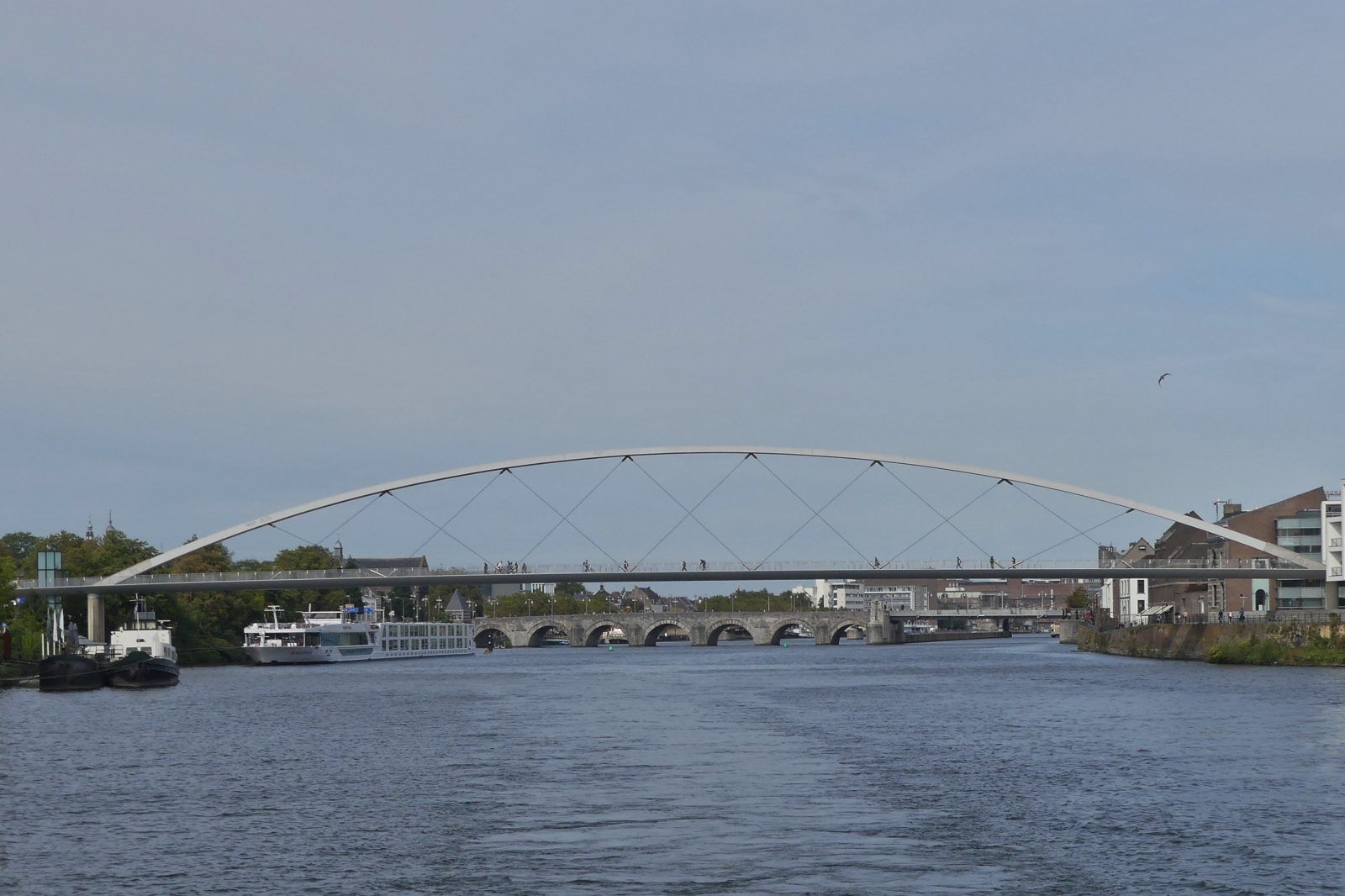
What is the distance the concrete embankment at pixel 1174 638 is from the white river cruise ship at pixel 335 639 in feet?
207

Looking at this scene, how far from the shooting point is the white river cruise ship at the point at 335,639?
124125 mm

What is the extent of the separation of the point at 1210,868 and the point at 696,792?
11.6m

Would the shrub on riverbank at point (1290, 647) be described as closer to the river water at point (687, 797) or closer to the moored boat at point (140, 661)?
the river water at point (687, 797)

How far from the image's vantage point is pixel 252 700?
2704 inches

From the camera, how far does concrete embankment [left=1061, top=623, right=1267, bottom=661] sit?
93.4 m

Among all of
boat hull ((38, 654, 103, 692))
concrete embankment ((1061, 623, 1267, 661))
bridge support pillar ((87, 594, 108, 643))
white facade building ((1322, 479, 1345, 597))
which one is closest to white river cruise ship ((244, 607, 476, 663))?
bridge support pillar ((87, 594, 108, 643))

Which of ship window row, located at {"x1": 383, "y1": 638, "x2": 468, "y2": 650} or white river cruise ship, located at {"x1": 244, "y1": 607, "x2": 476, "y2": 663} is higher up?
white river cruise ship, located at {"x1": 244, "y1": 607, "x2": 476, "y2": 663}

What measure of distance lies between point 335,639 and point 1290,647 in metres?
77.0

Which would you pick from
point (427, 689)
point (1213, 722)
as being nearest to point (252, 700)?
point (427, 689)

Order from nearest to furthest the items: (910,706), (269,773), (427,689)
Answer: (269,773)
(910,706)
(427,689)

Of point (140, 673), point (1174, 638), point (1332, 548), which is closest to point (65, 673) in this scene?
point (140, 673)

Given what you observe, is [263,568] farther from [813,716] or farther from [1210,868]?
[1210,868]

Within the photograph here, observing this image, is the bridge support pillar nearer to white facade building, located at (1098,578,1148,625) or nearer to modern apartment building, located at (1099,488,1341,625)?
modern apartment building, located at (1099,488,1341,625)

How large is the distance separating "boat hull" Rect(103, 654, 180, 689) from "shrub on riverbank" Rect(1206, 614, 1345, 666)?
196ft
